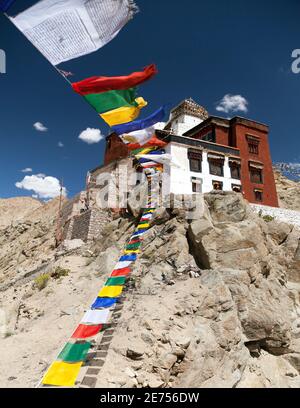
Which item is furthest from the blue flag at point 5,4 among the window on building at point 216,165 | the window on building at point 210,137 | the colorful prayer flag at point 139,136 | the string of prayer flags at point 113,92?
the window on building at point 210,137

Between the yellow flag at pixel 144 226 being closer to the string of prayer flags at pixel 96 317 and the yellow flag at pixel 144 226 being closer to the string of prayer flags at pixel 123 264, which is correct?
the string of prayer flags at pixel 123 264

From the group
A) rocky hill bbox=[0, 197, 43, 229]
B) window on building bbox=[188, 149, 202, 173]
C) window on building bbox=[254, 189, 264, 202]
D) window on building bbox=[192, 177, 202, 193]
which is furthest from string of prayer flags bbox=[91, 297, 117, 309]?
rocky hill bbox=[0, 197, 43, 229]

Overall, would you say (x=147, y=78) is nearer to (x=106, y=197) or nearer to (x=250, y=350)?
(x=250, y=350)

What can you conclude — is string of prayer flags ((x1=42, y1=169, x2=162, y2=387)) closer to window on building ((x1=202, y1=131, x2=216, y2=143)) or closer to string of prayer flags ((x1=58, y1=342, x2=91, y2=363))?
string of prayer flags ((x1=58, y1=342, x2=91, y2=363))

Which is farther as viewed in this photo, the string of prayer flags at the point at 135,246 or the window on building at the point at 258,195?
the window on building at the point at 258,195

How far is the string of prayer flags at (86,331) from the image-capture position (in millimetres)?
12281

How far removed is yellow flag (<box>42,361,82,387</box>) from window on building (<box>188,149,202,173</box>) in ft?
65.1

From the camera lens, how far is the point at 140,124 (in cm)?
1653

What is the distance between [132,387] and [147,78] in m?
11.5

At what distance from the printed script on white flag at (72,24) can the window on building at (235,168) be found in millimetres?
22342

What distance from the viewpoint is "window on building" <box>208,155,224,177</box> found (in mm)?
28484

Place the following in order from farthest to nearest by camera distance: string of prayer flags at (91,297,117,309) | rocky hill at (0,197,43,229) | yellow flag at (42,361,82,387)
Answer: rocky hill at (0,197,43,229)
string of prayer flags at (91,297,117,309)
yellow flag at (42,361,82,387)
